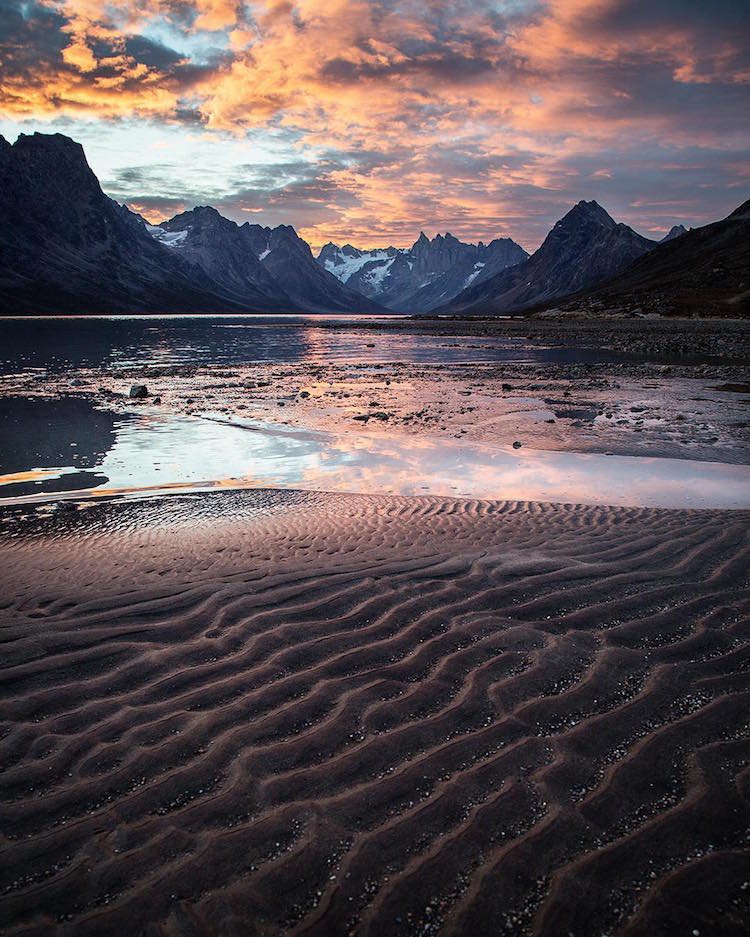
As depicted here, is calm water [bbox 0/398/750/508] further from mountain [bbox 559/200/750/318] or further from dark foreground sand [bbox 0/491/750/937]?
mountain [bbox 559/200/750/318]

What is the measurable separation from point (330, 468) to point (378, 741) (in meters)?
11.1

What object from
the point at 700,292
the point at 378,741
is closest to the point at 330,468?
the point at 378,741

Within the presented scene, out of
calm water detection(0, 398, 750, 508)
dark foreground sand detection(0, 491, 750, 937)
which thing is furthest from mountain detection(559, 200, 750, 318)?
dark foreground sand detection(0, 491, 750, 937)

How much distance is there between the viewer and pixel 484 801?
4.85m

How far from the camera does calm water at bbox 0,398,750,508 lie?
13.9 meters

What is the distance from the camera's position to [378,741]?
5.57 metres

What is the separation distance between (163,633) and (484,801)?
4430 millimetres

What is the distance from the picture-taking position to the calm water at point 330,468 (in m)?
13.9

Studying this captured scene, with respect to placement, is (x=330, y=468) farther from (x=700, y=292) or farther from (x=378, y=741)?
(x=700, y=292)

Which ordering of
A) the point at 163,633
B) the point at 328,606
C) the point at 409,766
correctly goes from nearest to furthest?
1. the point at 409,766
2. the point at 163,633
3. the point at 328,606

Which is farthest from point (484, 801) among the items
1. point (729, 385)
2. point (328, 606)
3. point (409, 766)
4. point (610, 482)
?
point (729, 385)

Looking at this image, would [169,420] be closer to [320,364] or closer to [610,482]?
[610,482]

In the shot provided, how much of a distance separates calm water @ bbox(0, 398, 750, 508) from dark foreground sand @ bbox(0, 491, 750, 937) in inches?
164

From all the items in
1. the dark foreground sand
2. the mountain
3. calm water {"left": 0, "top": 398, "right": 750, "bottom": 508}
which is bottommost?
the dark foreground sand
